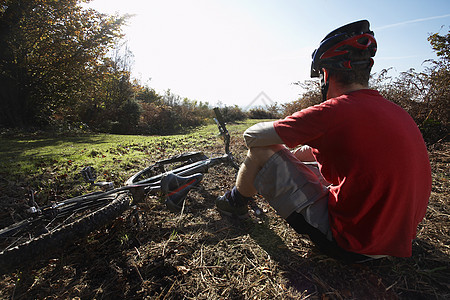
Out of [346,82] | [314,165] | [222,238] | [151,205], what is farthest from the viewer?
[151,205]

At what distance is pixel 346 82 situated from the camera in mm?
1604

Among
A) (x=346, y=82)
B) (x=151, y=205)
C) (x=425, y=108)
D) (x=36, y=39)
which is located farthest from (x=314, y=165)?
(x=36, y=39)

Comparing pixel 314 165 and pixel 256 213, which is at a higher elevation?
pixel 314 165

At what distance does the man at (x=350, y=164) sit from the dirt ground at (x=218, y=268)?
0.27 meters

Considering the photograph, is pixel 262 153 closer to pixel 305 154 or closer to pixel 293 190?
pixel 293 190

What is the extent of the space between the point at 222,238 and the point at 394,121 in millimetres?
1648

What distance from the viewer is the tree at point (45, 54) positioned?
885 centimetres

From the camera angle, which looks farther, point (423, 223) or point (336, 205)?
point (423, 223)

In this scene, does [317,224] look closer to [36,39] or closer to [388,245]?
[388,245]

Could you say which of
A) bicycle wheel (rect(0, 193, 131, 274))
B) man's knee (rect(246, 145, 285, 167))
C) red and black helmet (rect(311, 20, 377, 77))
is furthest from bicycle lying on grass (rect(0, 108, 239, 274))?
red and black helmet (rect(311, 20, 377, 77))

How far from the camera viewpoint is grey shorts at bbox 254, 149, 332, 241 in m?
1.58

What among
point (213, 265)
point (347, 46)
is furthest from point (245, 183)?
point (347, 46)

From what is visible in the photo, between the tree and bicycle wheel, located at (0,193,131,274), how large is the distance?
10.9 m

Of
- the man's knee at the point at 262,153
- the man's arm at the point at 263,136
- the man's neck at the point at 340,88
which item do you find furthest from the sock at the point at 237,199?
the man's neck at the point at 340,88
